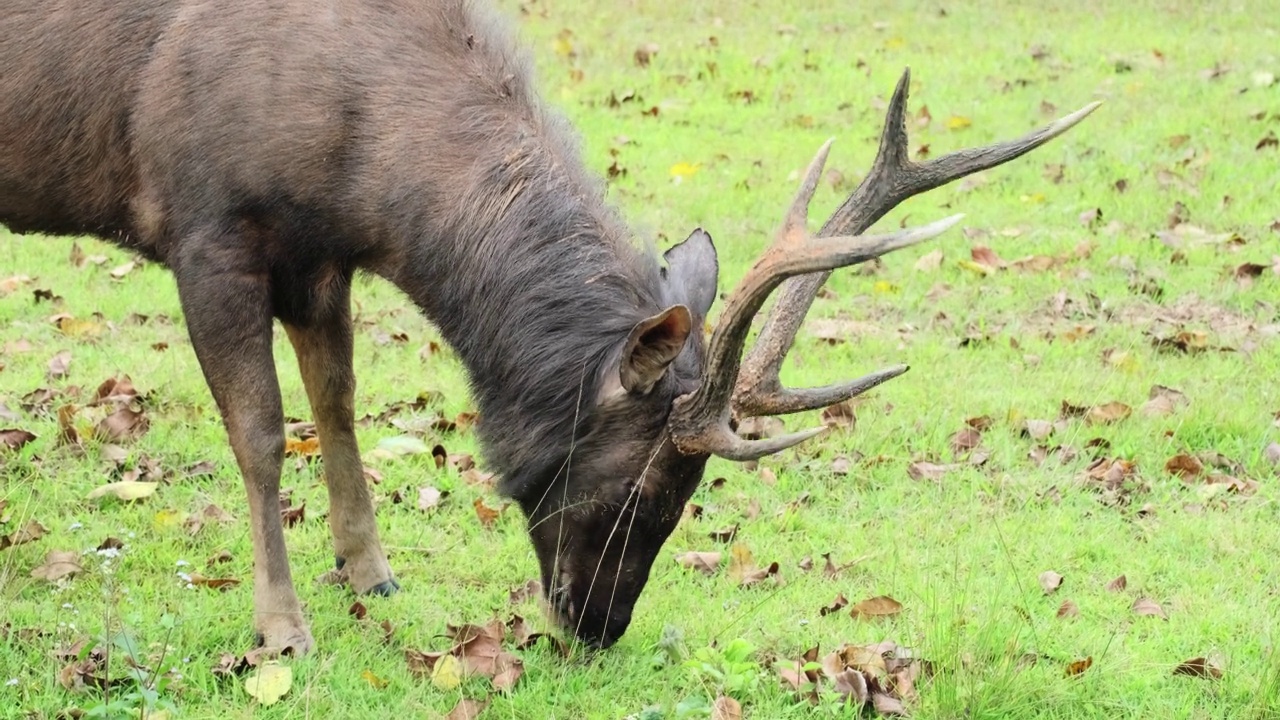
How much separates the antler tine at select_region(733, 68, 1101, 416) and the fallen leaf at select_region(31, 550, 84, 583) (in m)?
2.49

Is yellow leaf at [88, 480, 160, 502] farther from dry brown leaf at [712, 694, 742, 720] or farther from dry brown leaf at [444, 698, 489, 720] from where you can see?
dry brown leaf at [712, 694, 742, 720]

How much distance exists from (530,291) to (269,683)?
4.58 feet

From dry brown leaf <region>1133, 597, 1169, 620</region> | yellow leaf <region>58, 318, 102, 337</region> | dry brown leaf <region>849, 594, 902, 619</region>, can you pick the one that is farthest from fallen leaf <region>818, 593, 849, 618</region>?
yellow leaf <region>58, 318, 102, 337</region>

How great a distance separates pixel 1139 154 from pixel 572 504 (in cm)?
775

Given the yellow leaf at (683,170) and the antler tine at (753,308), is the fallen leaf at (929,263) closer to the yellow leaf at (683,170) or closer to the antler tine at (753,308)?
the yellow leaf at (683,170)

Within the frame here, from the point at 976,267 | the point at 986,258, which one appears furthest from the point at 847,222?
the point at 986,258

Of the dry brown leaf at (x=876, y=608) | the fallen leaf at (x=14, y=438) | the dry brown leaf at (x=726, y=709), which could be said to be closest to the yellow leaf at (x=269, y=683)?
the dry brown leaf at (x=726, y=709)

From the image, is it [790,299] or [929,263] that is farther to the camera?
[929,263]

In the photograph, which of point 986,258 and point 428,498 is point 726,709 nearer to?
point 428,498

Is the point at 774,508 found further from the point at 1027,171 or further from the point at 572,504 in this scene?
the point at 1027,171

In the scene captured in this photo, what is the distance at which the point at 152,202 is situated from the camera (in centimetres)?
469

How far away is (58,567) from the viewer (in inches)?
198

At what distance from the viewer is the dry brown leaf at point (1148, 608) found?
495cm

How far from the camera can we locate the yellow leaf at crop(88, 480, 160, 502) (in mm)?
5688
